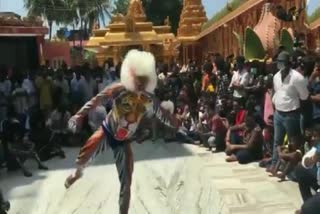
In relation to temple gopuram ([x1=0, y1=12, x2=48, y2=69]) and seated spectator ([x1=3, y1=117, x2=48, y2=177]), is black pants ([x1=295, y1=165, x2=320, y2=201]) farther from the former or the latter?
temple gopuram ([x1=0, y1=12, x2=48, y2=69])

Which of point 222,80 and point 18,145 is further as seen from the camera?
point 222,80

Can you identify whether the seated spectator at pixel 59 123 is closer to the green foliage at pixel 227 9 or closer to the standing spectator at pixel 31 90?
the standing spectator at pixel 31 90

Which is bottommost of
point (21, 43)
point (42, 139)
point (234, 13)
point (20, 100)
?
point (42, 139)

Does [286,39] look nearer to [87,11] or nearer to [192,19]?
[192,19]

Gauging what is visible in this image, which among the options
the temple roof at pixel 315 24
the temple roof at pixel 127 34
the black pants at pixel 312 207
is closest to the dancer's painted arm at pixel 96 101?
the black pants at pixel 312 207

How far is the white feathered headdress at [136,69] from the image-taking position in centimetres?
679

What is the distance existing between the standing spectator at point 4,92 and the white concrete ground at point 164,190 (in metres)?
2.33

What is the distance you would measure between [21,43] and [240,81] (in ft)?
43.4

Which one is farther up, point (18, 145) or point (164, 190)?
point (18, 145)

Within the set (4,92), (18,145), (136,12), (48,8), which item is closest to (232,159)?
(18,145)

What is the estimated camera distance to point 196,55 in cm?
3134

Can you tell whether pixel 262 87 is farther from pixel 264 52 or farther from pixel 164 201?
pixel 164 201

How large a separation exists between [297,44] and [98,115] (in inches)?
184

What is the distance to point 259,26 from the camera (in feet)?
48.7
